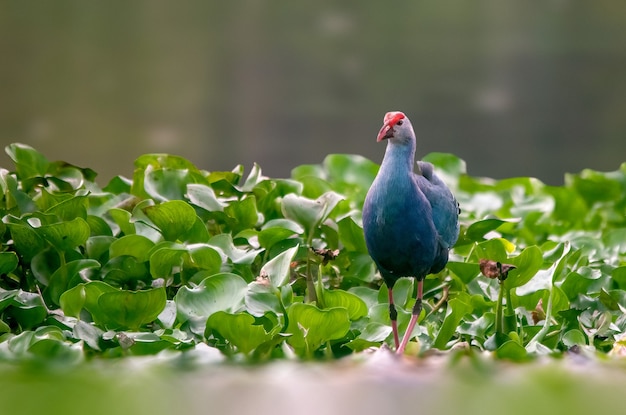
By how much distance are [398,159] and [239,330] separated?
0.50m

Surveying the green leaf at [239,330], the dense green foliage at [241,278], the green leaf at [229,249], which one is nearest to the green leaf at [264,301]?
the dense green foliage at [241,278]

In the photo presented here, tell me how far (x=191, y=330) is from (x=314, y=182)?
109 centimetres

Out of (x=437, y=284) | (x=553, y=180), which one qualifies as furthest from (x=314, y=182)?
(x=553, y=180)

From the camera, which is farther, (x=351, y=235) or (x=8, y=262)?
(x=351, y=235)

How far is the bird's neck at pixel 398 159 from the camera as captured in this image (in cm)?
196

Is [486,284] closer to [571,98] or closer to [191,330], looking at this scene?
[191,330]

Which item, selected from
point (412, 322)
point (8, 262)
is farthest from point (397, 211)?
point (8, 262)

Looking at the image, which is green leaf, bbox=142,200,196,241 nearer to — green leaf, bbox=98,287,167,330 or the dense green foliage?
the dense green foliage

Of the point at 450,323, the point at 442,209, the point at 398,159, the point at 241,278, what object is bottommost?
the point at 450,323

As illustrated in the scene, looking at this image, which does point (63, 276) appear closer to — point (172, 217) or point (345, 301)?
point (172, 217)

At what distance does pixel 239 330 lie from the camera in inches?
76.2

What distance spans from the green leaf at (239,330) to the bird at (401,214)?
0.30 meters

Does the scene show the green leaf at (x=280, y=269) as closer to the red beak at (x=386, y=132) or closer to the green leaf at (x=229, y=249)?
the green leaf at (x=229, y=249)

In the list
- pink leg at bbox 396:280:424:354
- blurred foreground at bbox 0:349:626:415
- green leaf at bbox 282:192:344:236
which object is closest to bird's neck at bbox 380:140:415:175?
pink leg at bbox 396:280:424:354
